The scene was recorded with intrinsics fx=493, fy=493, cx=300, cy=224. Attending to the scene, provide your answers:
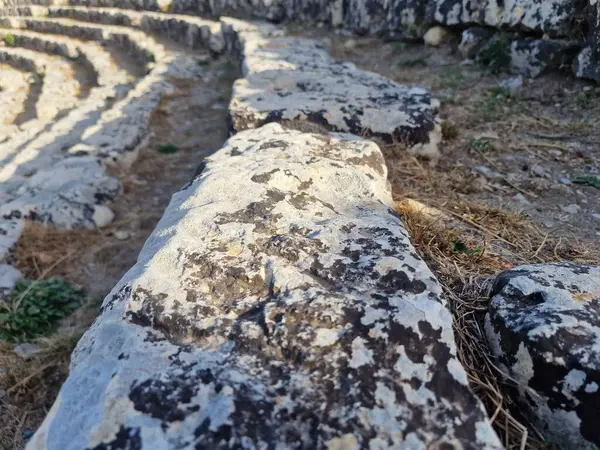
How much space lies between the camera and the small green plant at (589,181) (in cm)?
277

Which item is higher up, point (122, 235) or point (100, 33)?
point (100, 33)

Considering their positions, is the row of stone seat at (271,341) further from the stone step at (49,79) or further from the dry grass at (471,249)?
the stone step at (49,79)

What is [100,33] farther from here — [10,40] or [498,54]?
[498,54]

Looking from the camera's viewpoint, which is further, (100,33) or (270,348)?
(100,33)

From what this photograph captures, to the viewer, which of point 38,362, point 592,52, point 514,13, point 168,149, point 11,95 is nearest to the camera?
point 38,362

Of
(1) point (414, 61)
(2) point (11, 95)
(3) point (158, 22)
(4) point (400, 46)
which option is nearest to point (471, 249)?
(1) point (414, 61)

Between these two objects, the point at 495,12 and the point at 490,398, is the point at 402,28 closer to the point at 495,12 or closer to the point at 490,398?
the point at 495,12

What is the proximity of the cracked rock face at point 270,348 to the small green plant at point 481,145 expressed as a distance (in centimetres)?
175

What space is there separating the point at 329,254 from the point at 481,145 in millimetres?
2122

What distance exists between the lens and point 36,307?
2.63 meters

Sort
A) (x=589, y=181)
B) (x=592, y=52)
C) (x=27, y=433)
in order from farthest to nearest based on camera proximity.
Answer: (x=592, y=52) → (x=589, y=181) → (x=27, y=433)

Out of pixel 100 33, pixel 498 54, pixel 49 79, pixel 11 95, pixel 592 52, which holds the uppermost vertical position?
pixel 592 52

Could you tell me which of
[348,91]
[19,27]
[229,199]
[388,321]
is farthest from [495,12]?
[19,27]

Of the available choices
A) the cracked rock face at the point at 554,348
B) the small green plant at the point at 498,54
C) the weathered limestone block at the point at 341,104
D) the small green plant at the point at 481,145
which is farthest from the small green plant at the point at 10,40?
the cracked rock face at the point at 554,348
